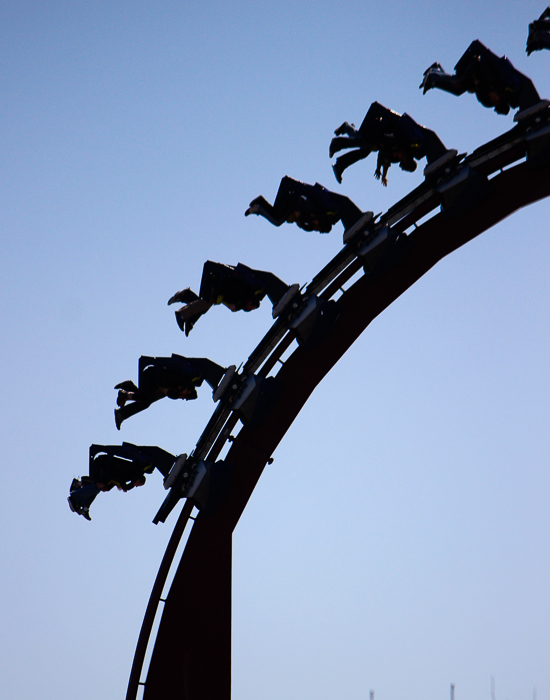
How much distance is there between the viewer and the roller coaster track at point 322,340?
1479cm

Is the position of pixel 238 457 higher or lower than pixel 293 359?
lower

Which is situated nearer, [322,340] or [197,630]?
[197,630]

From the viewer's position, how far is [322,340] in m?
15.6

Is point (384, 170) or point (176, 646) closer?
point (176, 646)

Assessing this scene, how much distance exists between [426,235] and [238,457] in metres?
4.99

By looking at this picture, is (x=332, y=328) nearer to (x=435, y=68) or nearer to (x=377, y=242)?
(x=377, y=242)

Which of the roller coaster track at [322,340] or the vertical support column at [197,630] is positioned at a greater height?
the roller coaster track at [322,340]

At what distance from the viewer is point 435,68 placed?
15.6 meters

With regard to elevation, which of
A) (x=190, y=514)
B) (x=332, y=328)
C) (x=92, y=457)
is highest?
(x=332, y=328)

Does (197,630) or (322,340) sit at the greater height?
(322,340)

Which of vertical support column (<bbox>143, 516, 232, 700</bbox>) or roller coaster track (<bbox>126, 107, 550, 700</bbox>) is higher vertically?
roller coaster track (<bbox>126, 107, 550, 700</bbox>)

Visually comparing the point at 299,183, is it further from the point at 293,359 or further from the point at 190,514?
the point at 190,514

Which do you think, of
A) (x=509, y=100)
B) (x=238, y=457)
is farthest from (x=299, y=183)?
(x=238, y=457)

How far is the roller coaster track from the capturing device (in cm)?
1479
